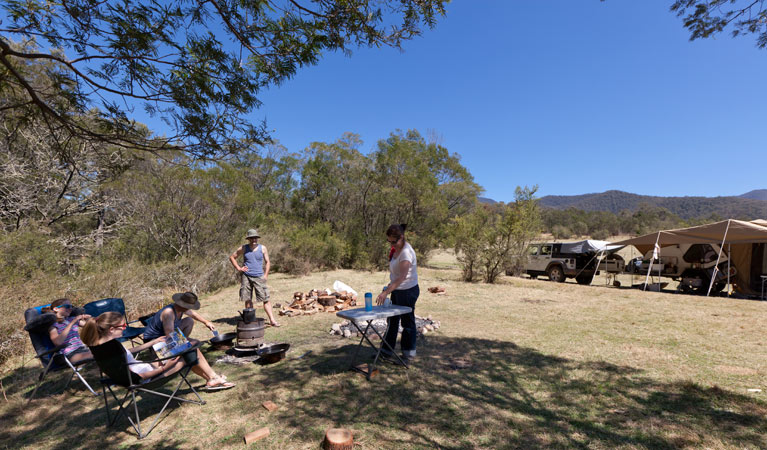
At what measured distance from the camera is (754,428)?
2775 millimetres

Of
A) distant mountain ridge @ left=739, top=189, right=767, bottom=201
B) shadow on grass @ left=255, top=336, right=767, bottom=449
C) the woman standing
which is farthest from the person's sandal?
distant mountain ridge @ left=739, top=189, right=767, bottom=201

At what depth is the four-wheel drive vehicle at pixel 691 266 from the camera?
1066cm

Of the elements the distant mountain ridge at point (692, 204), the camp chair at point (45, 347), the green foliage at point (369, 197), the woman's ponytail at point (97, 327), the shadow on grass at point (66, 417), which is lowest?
the shadow on grass at point (66, 417)

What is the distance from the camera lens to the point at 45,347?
359cm

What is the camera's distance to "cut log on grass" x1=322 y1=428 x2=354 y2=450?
8.07ft

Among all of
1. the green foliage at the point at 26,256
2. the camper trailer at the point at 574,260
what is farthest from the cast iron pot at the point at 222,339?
the camper trailer at the point at 574,260

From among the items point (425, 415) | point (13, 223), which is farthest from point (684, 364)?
point (13, 223)

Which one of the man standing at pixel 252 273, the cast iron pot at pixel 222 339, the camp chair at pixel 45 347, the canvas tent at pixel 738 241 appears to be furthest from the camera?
the canvas tent at pixel 738 241

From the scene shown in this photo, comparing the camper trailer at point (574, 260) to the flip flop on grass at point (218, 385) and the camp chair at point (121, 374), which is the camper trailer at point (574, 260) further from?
the camp chair at point (121, 374)

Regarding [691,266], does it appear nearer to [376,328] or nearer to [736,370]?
[736,370]

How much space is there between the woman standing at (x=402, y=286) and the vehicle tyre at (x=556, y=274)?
11.1 meters

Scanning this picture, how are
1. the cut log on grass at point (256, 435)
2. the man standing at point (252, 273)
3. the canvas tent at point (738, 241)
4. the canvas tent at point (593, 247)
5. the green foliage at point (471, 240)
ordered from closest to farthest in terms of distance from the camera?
1. the cut log on grass at point (256, 435)
2. the man standing at point (252, 273)
3. the canvas tent at point (738, 241)
4. the green foliage at point (471, 240)
5. the canvas tent at point (593, 247)

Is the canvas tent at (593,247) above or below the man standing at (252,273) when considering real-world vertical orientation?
above

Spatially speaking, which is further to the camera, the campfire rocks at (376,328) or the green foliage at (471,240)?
the green foliage at (471,240)
